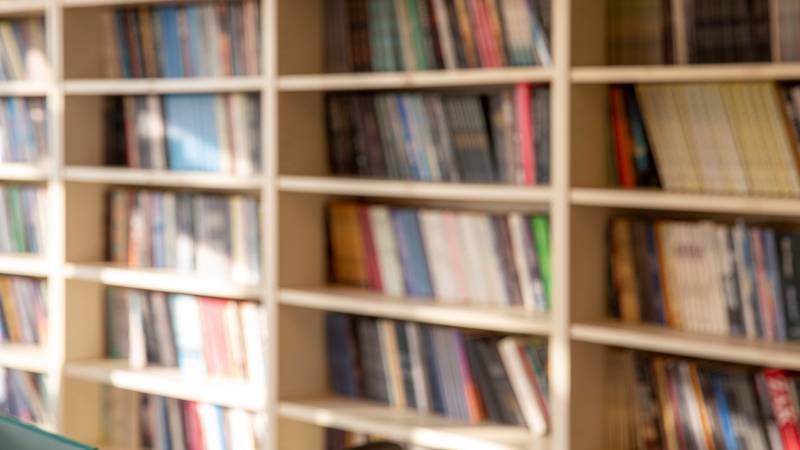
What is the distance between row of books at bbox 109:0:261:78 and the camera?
11.7 feet

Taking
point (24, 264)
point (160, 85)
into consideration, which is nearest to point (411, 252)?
point (160, 85)

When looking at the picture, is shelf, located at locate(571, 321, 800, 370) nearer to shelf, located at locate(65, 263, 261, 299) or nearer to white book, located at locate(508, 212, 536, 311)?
white book, located at locate(508, 212, 536, 311)

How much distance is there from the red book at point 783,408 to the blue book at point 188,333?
1762 millimetres

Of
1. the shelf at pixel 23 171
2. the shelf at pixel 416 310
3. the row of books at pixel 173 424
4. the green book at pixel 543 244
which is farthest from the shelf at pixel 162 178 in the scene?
the green book at pixel 543 244

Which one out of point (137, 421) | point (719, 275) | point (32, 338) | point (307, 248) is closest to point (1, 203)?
point (32, 338)

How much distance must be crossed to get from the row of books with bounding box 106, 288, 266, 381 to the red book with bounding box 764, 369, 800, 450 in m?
1.50

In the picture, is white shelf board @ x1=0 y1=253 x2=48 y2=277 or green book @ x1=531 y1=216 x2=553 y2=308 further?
white shelf board @ x1=0 y1=253 x2=48 y2=277

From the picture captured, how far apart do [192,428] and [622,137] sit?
1.70m

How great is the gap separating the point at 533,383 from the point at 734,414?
54 cm

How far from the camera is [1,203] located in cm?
416

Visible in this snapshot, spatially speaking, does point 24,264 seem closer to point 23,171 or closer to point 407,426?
point 23,171

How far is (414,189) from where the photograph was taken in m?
3.10

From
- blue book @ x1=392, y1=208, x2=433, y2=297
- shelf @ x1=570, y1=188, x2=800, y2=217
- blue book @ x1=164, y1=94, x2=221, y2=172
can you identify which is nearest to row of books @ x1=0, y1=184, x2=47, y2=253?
blue book @ x1=164, y1=94, x2=221, y2=172

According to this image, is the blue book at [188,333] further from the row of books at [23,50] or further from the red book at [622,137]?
the red book at [622,137]
